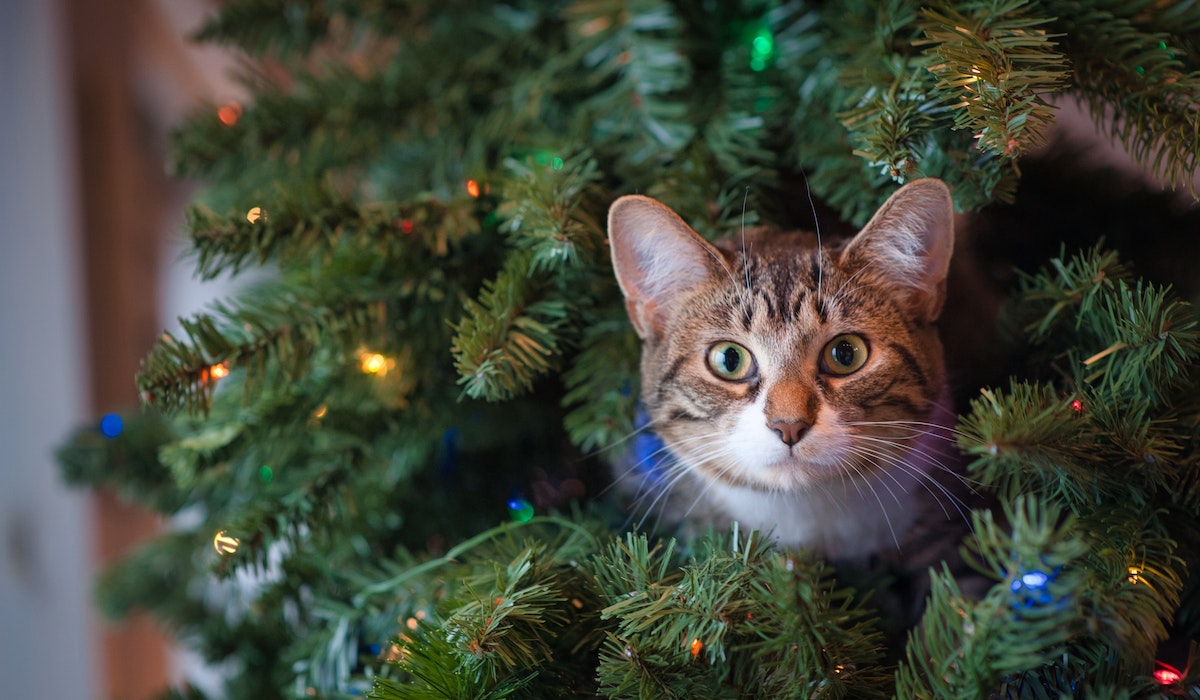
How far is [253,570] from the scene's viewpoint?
0.68 m

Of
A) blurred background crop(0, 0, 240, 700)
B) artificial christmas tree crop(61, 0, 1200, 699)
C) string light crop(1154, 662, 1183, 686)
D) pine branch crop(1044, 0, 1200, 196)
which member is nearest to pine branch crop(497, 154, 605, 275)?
artificial christmas tree crop(61, 0, 1200, 699)

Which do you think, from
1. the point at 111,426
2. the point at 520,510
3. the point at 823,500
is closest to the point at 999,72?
the point at 823,500

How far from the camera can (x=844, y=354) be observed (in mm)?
735

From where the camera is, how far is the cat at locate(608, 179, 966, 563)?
69 centimetres

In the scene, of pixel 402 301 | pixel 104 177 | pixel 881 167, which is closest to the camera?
pixel 881 167

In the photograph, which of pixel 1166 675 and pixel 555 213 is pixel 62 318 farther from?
pixel 1166 675

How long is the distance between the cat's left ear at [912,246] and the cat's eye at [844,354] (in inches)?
2.7

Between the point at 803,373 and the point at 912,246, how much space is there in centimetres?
15

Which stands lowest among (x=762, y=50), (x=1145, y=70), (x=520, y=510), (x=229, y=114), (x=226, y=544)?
(x=520, y=510)

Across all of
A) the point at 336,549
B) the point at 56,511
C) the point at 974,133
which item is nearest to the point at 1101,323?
the point at 974,133

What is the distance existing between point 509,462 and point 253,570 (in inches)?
10.5

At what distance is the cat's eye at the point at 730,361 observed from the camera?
0.74 metres

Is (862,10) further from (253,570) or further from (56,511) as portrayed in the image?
(56,511)

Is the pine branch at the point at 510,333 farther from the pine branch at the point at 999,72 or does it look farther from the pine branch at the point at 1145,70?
the pine branch at the point at 1145,70
